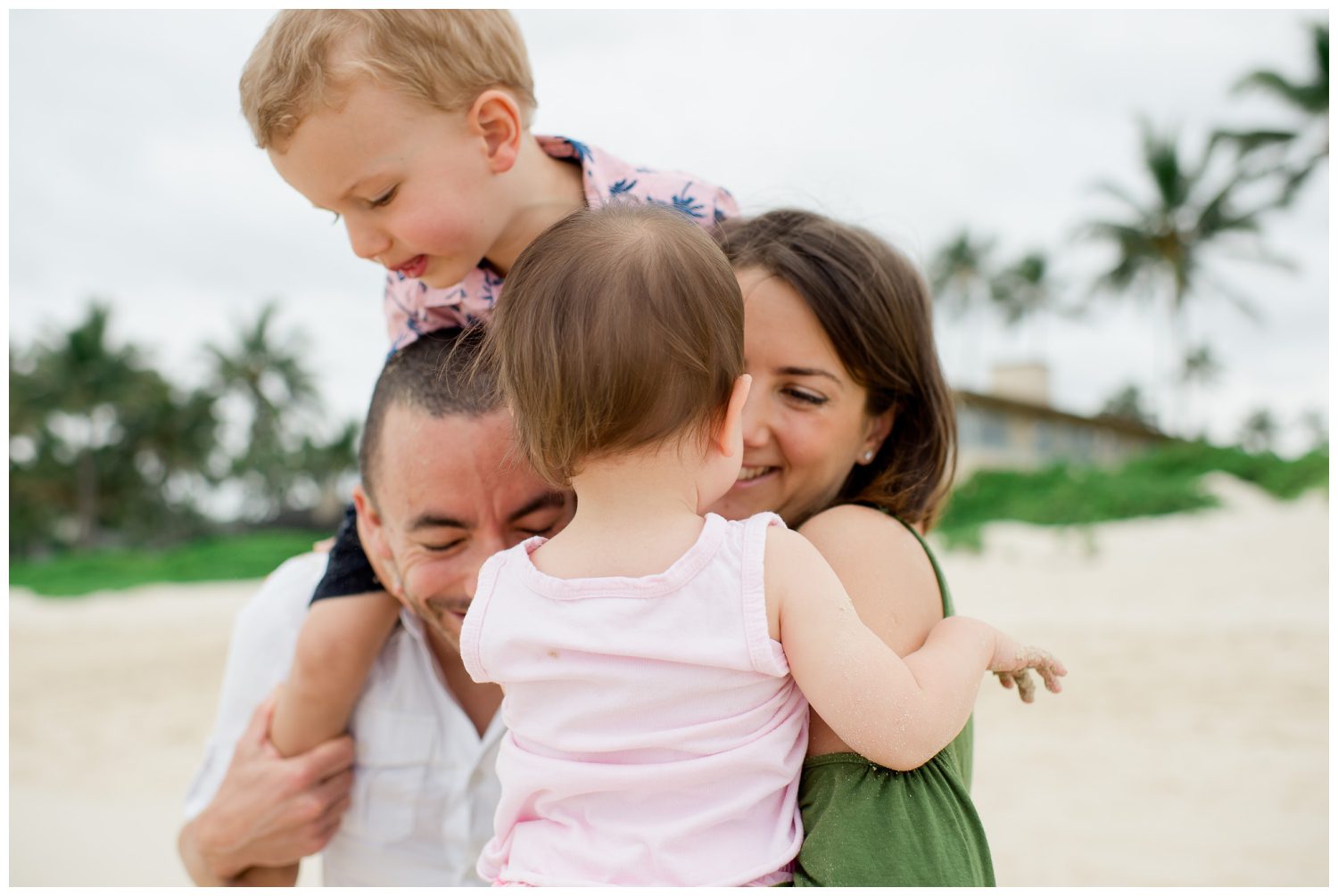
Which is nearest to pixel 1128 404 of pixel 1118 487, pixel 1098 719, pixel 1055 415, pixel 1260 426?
pixel 1260 426

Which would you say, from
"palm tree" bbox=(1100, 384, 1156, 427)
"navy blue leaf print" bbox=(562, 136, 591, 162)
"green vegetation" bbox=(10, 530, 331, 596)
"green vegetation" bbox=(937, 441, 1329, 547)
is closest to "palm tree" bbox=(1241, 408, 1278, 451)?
"palm tree" bbox=(1100, 384, 1156, 427)

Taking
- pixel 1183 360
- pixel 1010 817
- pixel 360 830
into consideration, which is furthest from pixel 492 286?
pixel 1183 360

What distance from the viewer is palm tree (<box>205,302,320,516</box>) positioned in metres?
50.8

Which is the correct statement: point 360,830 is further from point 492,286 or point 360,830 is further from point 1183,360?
Result: point 1183,360

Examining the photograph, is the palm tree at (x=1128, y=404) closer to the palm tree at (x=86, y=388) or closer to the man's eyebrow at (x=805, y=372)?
the palm tree at (x=86, y=388)

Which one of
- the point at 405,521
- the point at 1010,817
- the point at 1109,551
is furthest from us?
the point at 1109,551

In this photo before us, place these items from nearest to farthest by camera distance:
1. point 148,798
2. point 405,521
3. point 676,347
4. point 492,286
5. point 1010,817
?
point 676,347 → point 405,521 → point 492,286 → point 1010,817 → point 148,798

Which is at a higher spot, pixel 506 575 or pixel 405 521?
pixel 506 575

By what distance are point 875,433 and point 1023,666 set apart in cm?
66

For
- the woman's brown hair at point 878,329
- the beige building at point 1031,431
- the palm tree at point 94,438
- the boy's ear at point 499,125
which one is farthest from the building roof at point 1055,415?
the palm tree at point 94,438

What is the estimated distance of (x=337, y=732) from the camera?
121 inches

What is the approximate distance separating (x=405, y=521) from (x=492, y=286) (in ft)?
2.23

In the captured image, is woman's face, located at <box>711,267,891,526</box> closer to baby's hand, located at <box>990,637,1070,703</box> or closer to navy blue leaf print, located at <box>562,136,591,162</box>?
baby's hand, located at <box>990,637,1070,703</box>

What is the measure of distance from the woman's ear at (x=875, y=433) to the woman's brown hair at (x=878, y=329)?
15 mm
